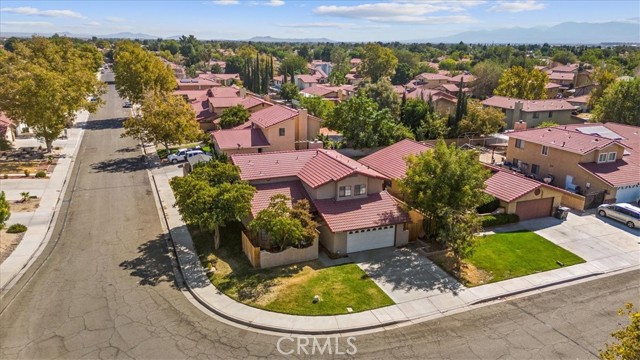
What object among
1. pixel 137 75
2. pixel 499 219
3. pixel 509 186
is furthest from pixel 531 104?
pixel 137 75

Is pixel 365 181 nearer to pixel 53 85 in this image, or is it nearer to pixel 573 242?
pixel 573 242

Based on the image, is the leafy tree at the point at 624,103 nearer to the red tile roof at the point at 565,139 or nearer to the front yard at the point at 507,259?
the red tile roof at the point at 565,139

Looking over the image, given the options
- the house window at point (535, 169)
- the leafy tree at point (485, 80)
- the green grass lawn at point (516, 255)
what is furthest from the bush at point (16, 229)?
the leafy tree at point (485, 80)

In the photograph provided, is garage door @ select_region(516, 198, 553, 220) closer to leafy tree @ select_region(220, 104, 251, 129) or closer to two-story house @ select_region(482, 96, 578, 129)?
two-story house @ select_region(482, 96, 578, 129)

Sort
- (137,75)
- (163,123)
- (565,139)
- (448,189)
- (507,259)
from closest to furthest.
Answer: (448,189)
(507,259)
(565,139)
(163,123)
(137,75)

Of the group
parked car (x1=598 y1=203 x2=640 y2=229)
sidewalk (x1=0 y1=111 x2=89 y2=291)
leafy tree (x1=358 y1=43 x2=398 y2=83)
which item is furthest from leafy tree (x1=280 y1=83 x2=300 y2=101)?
parked car (x1=598 y1=203 x2=640 y2=229)

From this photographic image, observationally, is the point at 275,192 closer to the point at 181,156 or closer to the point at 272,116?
the point at 272,116

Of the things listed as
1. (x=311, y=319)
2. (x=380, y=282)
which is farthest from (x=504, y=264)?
(x=311, y=319)
